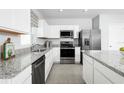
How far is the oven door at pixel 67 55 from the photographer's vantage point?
645cm

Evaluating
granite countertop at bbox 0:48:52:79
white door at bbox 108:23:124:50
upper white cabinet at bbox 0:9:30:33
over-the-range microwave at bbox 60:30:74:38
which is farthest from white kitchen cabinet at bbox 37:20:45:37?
granite countertop at bbox 0:48:52:79

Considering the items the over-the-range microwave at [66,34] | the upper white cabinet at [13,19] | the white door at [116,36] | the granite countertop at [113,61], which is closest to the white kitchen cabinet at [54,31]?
the over-the-range microwave at [66,34]

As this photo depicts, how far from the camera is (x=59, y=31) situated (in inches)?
267

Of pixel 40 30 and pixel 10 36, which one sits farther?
pixel 40 30

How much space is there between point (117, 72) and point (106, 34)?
5.22m

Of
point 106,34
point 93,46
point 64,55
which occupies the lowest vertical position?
point 64,55

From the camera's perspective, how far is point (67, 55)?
6484mm

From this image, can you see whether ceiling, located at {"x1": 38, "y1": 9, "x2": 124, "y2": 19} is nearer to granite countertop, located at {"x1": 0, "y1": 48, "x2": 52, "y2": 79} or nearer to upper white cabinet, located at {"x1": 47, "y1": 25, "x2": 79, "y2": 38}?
upper white cabinet, located at {"x1": 47, "y1": 25, "x2": 79, "y2": 38}

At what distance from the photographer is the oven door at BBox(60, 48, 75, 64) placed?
6.45m

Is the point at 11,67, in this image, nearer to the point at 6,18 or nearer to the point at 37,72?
the point at 6,18

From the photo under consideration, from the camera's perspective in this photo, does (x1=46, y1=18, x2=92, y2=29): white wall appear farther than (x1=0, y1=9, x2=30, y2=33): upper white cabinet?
Yes

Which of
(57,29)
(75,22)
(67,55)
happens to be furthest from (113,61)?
(75,22)

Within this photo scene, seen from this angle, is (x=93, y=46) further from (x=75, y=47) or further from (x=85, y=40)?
(x=75, y=47)
